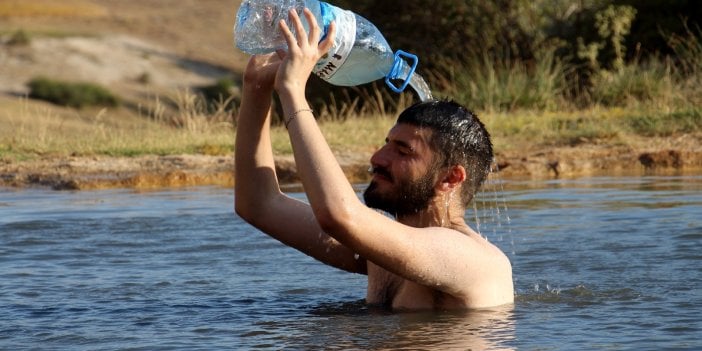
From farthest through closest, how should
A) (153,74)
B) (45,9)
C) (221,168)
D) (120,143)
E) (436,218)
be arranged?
(45,9)
(153,74)
(120,143)
(221,168)
(436,218)

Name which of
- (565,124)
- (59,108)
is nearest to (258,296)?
(565,124)

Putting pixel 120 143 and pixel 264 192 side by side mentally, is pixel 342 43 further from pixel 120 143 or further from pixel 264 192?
pixel 120 143

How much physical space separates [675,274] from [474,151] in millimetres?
1715

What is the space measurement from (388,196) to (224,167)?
7183 millimetres

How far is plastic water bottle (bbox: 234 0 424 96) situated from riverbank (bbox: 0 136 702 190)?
6.00m

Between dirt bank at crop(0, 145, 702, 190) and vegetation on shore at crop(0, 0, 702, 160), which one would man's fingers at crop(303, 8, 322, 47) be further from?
vegetation on shore at crop(0, 0, 702, 160)

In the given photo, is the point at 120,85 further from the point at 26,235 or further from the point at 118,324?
the point at 118,324

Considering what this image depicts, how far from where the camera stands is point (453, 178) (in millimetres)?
4504

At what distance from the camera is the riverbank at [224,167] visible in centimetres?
1097

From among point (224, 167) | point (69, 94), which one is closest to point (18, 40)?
point (69, 94)

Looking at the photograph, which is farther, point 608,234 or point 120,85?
point 120,85

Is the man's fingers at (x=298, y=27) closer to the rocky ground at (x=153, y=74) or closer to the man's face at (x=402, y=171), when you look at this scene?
the man's face at (x=402, y=171)

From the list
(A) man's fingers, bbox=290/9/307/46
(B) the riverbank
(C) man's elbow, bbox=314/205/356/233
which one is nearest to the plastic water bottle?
(A) man's fingers, bbox=290/9/307/46

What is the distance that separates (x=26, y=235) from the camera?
7691mm
